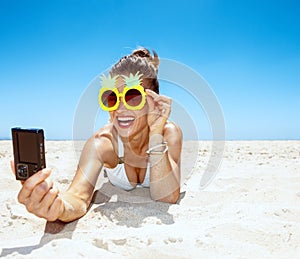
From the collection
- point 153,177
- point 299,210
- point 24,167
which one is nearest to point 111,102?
point 153,177

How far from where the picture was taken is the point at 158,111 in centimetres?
298

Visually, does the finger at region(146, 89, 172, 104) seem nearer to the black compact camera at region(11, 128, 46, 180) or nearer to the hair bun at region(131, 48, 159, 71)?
the hair bun at region(131, 48, 159, 71)

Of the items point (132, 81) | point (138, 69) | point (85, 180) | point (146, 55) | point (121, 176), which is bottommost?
point (121, 176)

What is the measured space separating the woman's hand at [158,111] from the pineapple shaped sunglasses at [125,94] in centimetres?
20

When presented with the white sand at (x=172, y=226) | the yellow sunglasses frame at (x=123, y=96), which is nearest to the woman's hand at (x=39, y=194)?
the white sand at (x=172, y=226)

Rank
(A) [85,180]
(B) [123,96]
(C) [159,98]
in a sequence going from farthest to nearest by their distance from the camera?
(C) [159,98]
(B) [123,96]
(A) [85,180]

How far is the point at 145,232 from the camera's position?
201 centimetres

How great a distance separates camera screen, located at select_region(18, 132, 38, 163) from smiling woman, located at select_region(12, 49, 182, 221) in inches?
14.0

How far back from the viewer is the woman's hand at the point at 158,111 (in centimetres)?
294

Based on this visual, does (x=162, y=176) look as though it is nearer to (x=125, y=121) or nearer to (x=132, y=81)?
(x=125, y=121)

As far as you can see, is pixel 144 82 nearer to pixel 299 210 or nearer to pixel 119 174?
pixel 119 174

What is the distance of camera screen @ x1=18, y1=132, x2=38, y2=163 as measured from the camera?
5.72 feet

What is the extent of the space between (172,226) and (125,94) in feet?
3.92

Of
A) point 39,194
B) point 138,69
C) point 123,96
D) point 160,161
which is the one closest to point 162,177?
point 160,161
